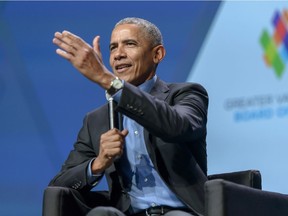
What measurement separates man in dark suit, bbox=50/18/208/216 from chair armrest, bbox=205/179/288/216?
0.71 ft

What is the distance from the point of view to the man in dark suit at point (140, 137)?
2287 mm

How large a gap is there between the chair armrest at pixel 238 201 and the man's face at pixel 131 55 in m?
0.60

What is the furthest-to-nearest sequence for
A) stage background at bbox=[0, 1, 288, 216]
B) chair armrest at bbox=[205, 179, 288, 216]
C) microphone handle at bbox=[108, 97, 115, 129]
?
1. stage background at bbox=[0, 1, 288, 216]
2. microphone handle at bbox=[108, 97, 115, 129]
3. chair armrest at bbox=[205, 179, 288, 216]

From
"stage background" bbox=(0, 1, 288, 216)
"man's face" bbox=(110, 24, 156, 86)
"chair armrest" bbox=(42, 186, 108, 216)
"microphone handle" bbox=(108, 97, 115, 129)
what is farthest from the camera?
"stage background" bbox=(0, 1, 288, 216)

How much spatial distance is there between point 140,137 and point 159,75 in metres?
1.53

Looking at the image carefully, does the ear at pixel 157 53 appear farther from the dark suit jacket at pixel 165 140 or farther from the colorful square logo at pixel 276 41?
A: the colorful square logo at pixel 276 41

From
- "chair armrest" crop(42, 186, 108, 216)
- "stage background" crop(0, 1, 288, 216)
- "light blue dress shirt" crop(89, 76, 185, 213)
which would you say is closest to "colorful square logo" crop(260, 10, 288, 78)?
"stage background" crop(0, 1, 288, 216)

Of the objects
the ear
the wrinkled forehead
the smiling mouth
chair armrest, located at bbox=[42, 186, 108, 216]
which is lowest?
chair armrest, located at bbox=[42, 186, 108, 216]

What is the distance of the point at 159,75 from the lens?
4.10m

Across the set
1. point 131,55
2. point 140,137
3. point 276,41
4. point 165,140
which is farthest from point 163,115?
point 276,41

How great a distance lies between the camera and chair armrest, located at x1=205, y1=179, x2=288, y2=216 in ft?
7.25

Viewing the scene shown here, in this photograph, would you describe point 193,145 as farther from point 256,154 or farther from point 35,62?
point 35,62

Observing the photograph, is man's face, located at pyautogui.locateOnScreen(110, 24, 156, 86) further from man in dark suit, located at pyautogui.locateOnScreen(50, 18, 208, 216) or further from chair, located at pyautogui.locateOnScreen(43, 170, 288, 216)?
chair, located at pyautogui.locateOnScreen(43, 170, 288, 216)

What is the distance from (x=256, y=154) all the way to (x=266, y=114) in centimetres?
21
